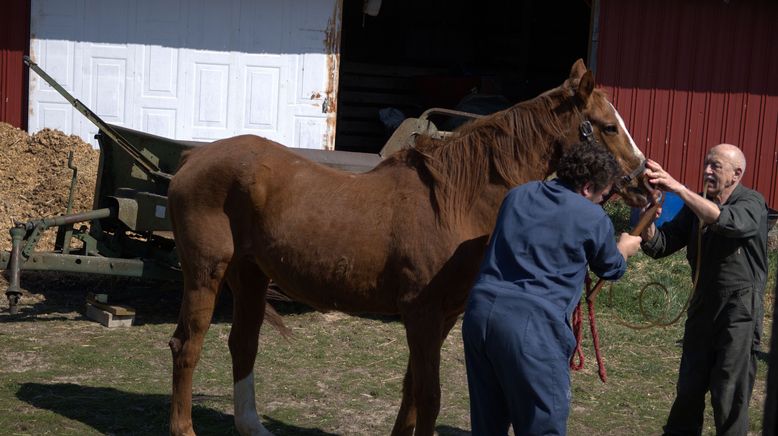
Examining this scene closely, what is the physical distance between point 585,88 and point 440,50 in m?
12.7

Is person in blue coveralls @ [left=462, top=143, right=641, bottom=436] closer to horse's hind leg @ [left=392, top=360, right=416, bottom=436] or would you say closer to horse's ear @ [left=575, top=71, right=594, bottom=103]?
horse's ear @ [left=575, top=71, right=594, bottom=103]

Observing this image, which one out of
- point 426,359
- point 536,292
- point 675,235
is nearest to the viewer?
point 536,292

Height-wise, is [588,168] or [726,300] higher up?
[588,168]

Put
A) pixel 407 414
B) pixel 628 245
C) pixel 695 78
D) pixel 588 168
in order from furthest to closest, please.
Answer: pixel 695 78 < pixel 407 414 < pixel 628 245 < pixel 588 168

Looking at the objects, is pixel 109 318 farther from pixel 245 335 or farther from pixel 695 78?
pixel 695 78

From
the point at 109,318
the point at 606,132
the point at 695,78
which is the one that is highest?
the point at 695,78

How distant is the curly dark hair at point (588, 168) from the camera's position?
3.75m

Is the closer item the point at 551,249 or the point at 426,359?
the point at 551,249

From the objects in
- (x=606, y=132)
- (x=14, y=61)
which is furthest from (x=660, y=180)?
(x=14, y=61)

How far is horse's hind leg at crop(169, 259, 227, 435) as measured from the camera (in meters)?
5.09

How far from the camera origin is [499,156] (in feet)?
15.6

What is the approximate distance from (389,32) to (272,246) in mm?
12348

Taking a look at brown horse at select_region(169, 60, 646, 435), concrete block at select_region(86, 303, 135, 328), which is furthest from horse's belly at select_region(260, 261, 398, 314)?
concrete block at select_region(86, 303, 135, 328)

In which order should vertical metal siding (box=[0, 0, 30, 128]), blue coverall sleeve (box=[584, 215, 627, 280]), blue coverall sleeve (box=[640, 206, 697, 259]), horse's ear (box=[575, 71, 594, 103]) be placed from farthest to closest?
1. vertical metal siding (box=[0, 0, 30, 128])
2. blue coverall sleeve (box=[640, 206, 697, 259])
3. horse's ear (box=[575, 71, 594, 103])
4. blue coverall sleeve (box=[584, 215, 627, 280])
